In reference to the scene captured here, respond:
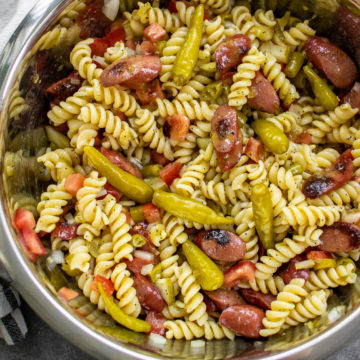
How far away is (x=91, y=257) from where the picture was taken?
3137mm

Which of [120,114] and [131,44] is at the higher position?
[131,44]

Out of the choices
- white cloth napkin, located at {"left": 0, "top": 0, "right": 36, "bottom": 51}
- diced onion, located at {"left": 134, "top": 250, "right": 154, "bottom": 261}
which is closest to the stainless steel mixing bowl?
diced onion, located at {"left": 134, "top": 250, "right": 154, "bottom": 261}

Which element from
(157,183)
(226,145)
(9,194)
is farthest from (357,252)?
(9,194)

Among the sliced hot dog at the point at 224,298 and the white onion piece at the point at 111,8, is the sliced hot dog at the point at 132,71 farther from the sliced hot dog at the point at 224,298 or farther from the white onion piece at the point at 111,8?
the sliced hot dog at the point at 224,298

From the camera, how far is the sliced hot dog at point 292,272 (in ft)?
10.1

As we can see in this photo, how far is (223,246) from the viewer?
3055 millimetres

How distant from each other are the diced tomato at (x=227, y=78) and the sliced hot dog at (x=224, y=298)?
1170 millimetres

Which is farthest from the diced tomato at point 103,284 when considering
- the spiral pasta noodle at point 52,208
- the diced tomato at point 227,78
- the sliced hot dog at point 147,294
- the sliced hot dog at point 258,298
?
the diced tomato at point 227,78

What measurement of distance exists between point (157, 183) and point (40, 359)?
140 centimetres

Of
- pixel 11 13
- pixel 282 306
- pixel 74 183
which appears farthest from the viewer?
pixel 11 13

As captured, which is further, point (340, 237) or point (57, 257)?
point (57, 257)

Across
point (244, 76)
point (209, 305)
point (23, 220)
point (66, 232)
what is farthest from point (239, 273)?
point (23, 220)

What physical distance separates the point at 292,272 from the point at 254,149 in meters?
0.70

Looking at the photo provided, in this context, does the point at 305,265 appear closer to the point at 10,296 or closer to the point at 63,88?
the point at 63,88
